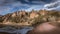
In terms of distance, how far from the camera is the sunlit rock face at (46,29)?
4.27 m

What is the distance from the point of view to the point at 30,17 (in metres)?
4.45

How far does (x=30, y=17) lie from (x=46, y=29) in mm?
654

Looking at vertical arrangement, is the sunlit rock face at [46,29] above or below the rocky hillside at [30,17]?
below

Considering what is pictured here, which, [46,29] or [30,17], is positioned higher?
[30,17]

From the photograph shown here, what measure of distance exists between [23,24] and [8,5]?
34.4 inches

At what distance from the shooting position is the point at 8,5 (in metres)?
4.66

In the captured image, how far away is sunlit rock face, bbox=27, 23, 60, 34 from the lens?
4.27 m

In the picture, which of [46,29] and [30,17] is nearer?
[46,29]

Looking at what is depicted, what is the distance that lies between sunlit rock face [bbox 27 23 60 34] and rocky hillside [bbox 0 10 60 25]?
161 mm

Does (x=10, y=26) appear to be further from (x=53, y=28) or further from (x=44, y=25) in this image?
(x=53, y=28)

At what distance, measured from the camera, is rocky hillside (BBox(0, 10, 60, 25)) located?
4336 millimetres

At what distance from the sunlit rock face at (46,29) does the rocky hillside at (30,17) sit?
16 cm

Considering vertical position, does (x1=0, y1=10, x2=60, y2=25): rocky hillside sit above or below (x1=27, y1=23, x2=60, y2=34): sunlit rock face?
above

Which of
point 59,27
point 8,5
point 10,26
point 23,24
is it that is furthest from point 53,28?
point 8,5
